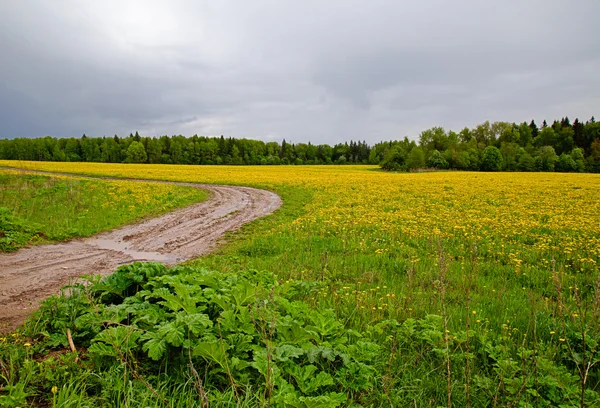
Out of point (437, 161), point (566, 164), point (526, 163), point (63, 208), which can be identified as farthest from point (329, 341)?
point (566, 164)

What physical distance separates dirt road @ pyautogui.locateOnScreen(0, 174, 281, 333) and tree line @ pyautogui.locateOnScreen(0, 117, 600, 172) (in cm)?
7185

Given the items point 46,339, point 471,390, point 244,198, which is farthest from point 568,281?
point 244,198

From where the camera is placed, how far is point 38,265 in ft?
26.7

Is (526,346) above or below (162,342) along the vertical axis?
below

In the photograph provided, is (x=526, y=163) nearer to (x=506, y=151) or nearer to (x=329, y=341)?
(x=506, y=151)

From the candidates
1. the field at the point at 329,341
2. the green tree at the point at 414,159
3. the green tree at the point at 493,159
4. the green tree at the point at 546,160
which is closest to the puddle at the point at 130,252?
the field at the point at 329,341

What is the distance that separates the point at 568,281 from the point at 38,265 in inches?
520

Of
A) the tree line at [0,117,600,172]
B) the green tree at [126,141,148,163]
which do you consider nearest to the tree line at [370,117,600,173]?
the tree line at [0,117,600,172]

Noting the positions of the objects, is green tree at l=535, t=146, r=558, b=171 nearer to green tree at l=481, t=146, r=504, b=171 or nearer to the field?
green tree at l=481, t=146, r=504, b=171

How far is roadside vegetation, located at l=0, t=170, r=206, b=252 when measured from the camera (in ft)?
35.1

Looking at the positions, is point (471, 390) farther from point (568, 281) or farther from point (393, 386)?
point (568, 281)

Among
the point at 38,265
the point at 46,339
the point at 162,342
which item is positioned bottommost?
the point at 38,265

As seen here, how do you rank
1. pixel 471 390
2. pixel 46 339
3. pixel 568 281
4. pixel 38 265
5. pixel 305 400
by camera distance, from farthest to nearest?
1. pixel 38 265
2. pixel 568 281
3. pixel 46 339
4. pixel 471 390
5. pixel 305 400

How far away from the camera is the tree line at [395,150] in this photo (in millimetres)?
82812
